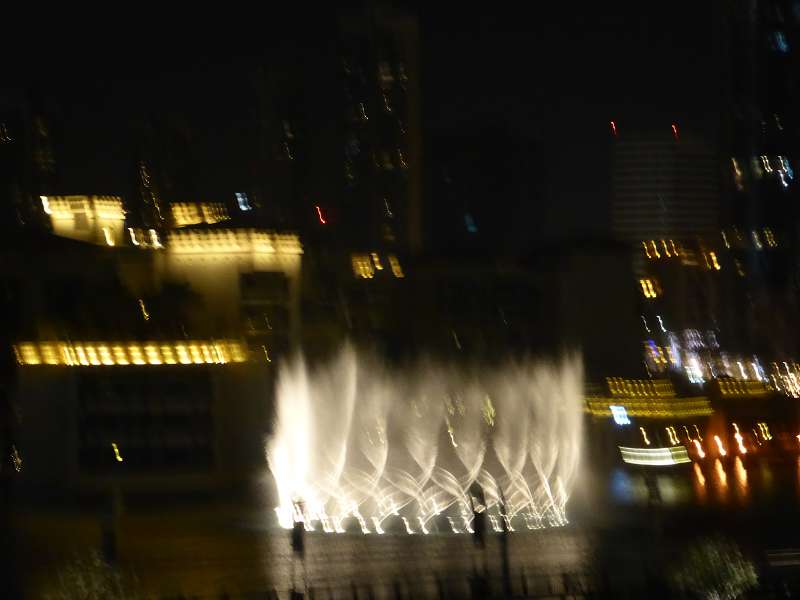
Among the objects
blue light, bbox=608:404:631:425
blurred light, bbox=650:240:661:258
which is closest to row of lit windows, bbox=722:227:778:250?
blurred light, bbox=650:240:661:258

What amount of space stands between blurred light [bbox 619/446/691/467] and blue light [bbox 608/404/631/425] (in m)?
2.00

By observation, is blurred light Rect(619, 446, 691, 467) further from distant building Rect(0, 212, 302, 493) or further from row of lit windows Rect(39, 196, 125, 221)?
row of lit windows Rect(39, 196, 125, 221)

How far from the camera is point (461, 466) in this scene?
100 ft

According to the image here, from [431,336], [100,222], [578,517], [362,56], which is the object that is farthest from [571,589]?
[362,56]

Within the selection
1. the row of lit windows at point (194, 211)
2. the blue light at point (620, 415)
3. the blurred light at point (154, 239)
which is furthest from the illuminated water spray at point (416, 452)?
the row of lit windows at point (194, 211)

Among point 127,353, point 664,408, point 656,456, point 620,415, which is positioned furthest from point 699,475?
point 127,353

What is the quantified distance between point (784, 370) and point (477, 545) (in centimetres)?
7253

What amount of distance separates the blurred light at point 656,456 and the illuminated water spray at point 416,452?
1593mm

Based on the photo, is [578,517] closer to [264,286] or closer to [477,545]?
[477,545]

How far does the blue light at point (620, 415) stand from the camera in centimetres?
3691

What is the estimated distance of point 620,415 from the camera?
3762 cm

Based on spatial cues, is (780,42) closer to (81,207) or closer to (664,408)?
(664,408)

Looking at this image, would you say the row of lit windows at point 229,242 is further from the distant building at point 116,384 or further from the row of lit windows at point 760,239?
the row of lit windows at point 760,239

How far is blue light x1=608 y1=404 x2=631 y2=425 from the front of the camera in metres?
36.9
